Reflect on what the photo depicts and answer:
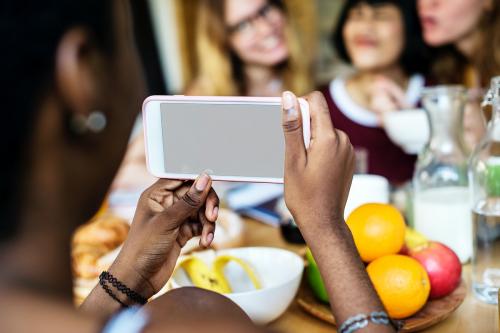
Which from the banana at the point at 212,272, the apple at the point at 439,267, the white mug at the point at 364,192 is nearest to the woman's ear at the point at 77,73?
the banana at the point at 212,272

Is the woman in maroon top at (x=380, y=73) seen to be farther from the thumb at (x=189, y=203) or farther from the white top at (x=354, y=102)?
the thumb at (x=189, y=203)

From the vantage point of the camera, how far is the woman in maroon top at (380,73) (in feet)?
7.17

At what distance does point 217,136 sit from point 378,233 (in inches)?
12.2

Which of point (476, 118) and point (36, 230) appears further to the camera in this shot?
point (476, 118)

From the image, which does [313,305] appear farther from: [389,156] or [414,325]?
[389,156]

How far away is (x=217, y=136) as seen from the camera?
0.83 meters

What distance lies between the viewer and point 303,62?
241 cm

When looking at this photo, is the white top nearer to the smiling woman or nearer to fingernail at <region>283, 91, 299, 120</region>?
the smiling woman

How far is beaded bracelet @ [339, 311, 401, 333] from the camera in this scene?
0.68 m

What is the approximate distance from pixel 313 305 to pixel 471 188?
357 millimetres

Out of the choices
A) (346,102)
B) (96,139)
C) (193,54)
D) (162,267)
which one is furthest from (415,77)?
(96,139)

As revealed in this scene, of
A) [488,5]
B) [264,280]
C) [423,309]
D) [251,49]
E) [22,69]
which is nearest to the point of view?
[22,69]

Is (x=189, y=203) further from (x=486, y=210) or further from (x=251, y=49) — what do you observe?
(x=251, y=49)

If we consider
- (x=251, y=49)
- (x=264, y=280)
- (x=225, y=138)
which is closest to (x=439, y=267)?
(x=264, y=280)
